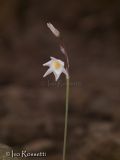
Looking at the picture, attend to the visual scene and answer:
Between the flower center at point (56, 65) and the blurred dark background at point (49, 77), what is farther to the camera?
the blurred dark background at point (49, 77)

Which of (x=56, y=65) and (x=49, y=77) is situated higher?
(x=49, y=77)

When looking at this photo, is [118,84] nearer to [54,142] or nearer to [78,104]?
[78,104]

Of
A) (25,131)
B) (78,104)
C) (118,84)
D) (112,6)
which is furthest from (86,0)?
(25,131)

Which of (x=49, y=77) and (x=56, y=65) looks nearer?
(x=56, y=65)

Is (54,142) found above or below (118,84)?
below

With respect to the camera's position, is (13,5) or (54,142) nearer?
(54,142)

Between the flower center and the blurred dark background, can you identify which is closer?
the flower center

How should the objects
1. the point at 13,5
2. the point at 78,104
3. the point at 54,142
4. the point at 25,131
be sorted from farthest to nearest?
the point at 13,5
the point at 78,104
the point at 25,131
the point at 54,142

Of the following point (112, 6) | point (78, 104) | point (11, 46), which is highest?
point (112, 6)
